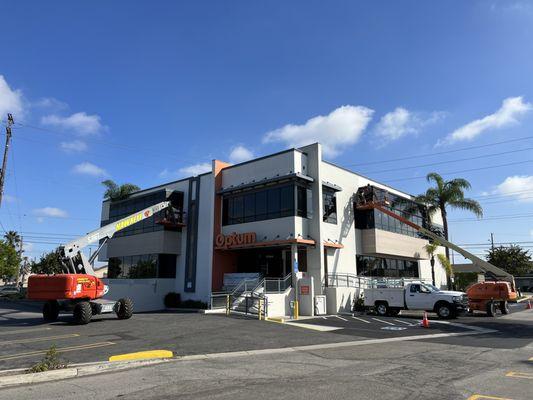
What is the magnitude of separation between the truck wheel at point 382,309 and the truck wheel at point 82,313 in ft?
54.4

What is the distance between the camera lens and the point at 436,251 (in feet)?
142

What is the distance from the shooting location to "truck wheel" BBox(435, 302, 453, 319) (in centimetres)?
2392

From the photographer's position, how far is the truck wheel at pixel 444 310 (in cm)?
2392

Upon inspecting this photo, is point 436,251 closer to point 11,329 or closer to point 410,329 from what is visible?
point 410,329

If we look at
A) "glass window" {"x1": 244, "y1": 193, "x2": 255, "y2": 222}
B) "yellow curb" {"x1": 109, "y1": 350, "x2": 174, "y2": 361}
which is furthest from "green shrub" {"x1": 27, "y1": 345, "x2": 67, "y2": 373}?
"glass window" {"x1": 244, "y1": 193, "x2": 255, "y2": 222}

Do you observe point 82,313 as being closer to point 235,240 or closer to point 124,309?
point 124,309

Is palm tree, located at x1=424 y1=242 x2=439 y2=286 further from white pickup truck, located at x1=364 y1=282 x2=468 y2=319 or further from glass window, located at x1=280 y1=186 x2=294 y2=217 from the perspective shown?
glass window, located at x1=280 y1=186 x2=294 y2=217

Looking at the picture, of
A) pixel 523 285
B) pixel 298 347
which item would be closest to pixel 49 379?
pixel 298 347

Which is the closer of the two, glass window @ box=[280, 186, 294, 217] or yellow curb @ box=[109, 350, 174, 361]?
yellow curb @ box=[109, 350, 174, 361]

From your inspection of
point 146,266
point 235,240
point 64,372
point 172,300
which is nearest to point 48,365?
point 64,372

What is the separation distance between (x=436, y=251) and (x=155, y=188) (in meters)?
28.0

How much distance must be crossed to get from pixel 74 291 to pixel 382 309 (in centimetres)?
1739

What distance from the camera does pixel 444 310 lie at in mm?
24094

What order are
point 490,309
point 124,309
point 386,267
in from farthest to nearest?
1. point 386,267
2. point 490,309
3. point 124,309
